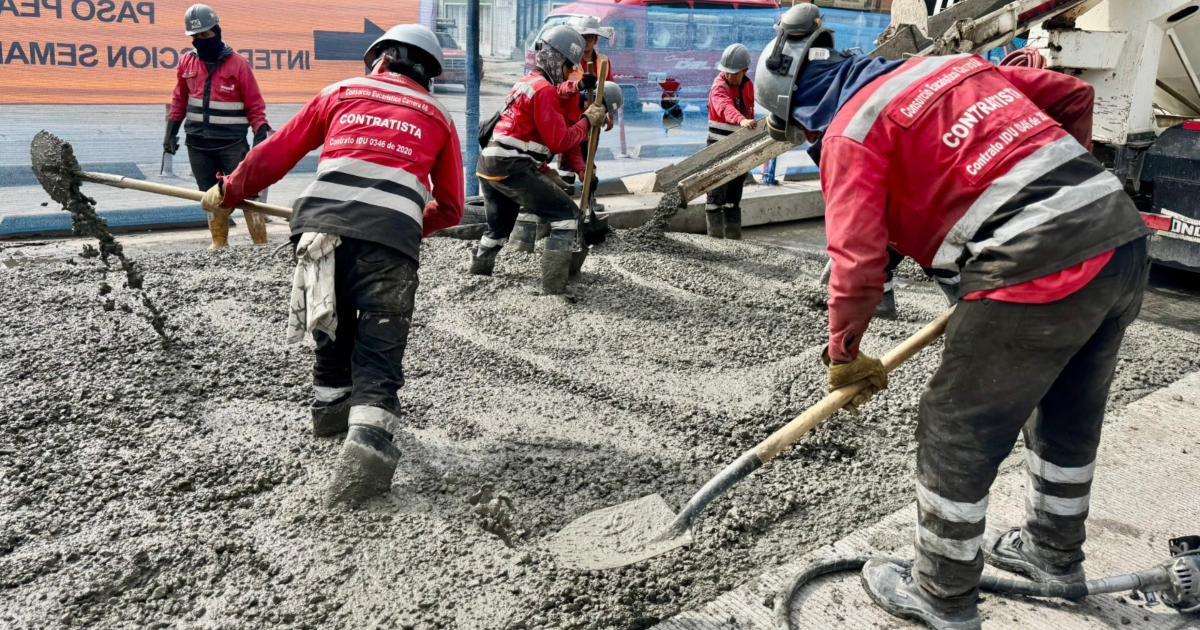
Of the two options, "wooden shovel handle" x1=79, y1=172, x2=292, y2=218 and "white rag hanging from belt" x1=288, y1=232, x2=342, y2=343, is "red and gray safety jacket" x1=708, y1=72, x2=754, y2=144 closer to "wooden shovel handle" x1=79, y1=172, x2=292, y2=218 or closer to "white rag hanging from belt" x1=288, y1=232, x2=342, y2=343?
"wooden shovel handle" x1=79, y1=172, x2=292, y2=218

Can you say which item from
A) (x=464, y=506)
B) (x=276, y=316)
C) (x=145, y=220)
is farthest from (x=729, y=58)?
(x=464, y=506)

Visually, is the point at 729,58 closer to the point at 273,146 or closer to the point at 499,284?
the point at 499,284

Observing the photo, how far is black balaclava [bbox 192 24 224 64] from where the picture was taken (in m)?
6.06

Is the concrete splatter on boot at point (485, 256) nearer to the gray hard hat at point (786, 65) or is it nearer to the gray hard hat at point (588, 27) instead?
the gray hard hat at point (588, 27)

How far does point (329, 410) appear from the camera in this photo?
3.47 meters

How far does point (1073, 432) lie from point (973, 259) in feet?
2.13

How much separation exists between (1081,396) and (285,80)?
638 centimetres

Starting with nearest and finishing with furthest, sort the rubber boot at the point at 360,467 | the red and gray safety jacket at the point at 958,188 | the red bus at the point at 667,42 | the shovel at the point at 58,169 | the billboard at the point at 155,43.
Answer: the red and gray safety jacket at the point at 958,188 < the rubber boot at the point at 360,467 < the shovel at the point at 58,169 < the billboard at the point at 155,43 < the red bus at the point at 667,42

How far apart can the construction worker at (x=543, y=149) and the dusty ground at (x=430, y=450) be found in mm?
355

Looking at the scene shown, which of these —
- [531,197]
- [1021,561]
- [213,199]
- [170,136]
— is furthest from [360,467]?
[170,136]

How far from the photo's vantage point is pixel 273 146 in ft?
10.9

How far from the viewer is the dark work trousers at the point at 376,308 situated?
3111 millimetres

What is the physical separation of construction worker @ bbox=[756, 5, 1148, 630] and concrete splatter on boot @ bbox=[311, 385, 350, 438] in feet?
6.40

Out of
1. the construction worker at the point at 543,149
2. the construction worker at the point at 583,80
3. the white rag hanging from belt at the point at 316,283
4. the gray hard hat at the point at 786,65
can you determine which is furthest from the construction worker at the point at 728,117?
the white rag hanging from belt at the point at 316,283
